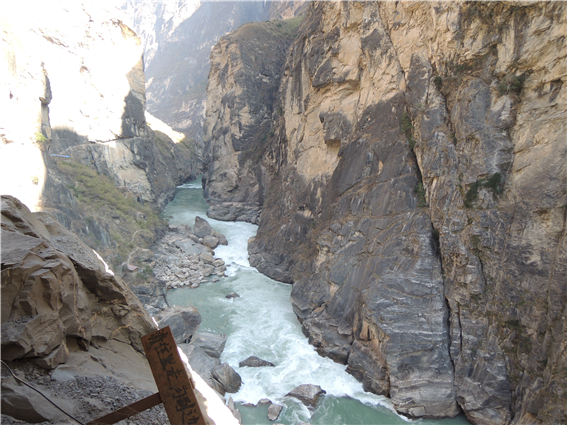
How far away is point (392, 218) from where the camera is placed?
46.5 ft

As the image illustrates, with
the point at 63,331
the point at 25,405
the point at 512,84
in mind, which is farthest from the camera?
the point at 512,84

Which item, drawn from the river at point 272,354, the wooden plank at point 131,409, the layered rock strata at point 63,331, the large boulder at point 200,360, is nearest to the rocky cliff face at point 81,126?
the river at point 272,354

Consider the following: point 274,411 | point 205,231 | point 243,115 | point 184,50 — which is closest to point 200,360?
point 274,411

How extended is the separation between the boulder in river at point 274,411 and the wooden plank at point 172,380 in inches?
370

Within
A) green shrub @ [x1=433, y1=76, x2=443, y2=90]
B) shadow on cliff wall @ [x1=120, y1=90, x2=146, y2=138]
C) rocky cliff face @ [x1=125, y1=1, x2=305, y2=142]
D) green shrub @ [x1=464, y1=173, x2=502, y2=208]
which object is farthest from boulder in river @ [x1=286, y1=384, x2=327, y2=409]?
rocky cliff face @ [x1=125, y1=1, x2=305, y2=142]

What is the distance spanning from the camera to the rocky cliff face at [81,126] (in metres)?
15.6

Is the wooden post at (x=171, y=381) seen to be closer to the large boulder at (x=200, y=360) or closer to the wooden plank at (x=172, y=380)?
the wooden plank at (x=172, y=380)

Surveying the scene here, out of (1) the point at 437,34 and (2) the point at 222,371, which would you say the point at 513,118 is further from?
(2) the point at 222,371

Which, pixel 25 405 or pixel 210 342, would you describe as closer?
pixel 25 405

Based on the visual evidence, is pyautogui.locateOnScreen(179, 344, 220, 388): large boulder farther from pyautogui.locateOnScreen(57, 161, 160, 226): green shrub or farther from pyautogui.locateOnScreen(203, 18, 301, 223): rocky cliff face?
pyautogui.locateOnScreen(203, 18, 301, 223): rocky cliff face

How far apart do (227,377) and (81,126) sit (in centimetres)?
2433

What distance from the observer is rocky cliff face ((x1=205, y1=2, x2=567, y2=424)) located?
33.5 feet

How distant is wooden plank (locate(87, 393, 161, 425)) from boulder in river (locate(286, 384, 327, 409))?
32.3 feet

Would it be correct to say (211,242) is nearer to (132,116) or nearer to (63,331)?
(132,116)
